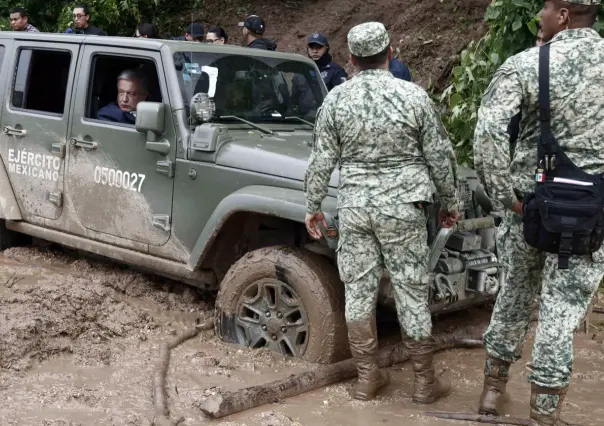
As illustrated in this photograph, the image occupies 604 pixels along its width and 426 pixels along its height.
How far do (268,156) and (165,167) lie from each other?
705 mm

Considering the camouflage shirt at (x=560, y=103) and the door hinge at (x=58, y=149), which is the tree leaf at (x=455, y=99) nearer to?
the door hinge at (x=58, y=149)

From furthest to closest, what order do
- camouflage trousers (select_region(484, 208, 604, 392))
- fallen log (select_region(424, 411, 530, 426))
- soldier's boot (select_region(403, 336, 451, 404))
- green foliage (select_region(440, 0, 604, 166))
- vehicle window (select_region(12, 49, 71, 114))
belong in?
green foliage (select_region(440, 0, 604, 166))
vehicle window (select_region(12, 49, 71, 114))
soldier's boot (select_region(403, 336, 451, 404))
fallen log (select_region(424, 411, 530, 426))
camouflage trousers (select_region(484, 208, 604, 392))

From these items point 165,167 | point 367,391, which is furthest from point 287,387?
point 165,167

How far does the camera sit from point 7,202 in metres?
6.07

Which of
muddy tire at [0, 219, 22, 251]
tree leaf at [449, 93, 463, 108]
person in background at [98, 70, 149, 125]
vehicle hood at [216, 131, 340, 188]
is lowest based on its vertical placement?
muddy tire at [0, 219, 22, 251]

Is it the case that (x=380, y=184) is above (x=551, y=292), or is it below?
above

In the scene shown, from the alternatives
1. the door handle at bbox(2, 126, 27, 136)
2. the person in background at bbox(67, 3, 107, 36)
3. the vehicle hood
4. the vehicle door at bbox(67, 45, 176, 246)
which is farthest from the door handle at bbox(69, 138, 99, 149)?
the person in background at bbox(67, 3, 107, 36)

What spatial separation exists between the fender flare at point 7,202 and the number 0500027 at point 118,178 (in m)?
0.91

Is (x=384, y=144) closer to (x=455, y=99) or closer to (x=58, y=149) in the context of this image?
(x=58, y=149)

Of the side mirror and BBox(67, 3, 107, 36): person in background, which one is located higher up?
BBox(67, 3, 107, 36): person in background

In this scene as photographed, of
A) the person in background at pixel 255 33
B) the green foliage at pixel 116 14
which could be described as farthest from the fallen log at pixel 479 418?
the green foliage at pixel 116 14

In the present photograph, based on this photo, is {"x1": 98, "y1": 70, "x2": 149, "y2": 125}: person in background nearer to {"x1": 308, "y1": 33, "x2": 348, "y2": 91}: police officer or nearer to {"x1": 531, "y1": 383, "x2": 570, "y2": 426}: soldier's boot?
{"x1": 308, "y1": 33, "x2": 348, "y2": 91}: police officer

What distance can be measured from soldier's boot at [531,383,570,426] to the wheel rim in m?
1.34

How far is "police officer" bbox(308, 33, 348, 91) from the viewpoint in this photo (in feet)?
26.5
